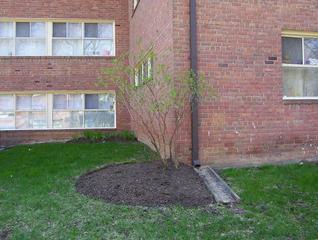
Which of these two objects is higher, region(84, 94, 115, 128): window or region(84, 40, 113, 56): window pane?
region(84, 40, 113, 56): window pane

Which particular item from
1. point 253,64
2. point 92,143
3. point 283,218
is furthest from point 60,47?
point 283,218

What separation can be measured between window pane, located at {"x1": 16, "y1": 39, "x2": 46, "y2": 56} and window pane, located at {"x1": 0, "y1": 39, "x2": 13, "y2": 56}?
0.27 m

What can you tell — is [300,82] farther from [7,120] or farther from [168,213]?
[7,120]

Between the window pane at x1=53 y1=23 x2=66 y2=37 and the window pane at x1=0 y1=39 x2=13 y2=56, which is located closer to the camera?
the window pane at x1=0 y1=39 x2=13 y2=56

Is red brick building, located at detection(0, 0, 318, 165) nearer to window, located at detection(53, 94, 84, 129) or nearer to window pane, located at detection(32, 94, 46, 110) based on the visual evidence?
window, located at detection(53, 94, 84, 129)

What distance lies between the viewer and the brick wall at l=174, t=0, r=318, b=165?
820cm

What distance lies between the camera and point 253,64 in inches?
336

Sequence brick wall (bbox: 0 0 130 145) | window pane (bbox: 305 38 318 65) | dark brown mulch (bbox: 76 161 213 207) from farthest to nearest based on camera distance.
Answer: brick wall (bbox: 0 0 130 145), window pane (bbox: 305 38 318 65), dark brown mulch (bbox: 76 161 213 207)

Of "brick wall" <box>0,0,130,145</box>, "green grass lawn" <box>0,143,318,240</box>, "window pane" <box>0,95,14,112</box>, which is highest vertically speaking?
"brick wall" <box>0,0,130,145</box>

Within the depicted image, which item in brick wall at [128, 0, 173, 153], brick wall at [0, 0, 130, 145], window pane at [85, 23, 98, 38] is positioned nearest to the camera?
brick wall at [128, 0, 173, 153]

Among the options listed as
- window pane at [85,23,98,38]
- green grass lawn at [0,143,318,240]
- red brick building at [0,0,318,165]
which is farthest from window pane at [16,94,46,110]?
green grass lawn at [0,143,318,240]

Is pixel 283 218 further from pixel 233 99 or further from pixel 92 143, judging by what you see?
pixel 92 143

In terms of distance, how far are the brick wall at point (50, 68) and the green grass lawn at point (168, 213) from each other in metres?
7.71

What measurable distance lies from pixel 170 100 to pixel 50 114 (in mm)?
9390
